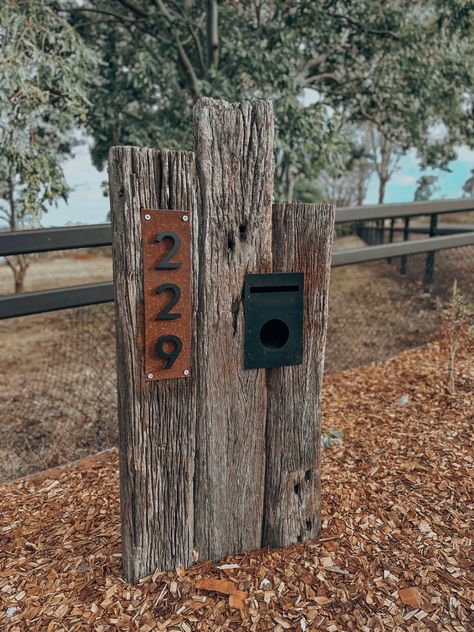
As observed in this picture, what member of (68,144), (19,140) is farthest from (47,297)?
(68,144)

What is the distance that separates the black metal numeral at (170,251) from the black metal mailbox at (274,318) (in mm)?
257

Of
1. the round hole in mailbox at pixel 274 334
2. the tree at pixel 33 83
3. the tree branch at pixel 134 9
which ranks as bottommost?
the round hole in mailbox at pixel 274 334

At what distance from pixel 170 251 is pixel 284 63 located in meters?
4.39

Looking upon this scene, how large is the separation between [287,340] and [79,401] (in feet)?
9.06

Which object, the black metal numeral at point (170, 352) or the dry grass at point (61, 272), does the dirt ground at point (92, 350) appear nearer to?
the black metal numeral at point (170, 352)

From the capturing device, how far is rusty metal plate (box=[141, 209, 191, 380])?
150 centimetres

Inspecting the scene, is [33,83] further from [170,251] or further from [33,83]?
[170,251]

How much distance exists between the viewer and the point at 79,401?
4.03 metres

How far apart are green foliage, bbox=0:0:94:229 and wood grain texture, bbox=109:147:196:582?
3.07m

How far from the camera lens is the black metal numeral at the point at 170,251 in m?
1.50

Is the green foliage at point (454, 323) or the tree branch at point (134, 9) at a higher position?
the tree branch at point (134, 9)

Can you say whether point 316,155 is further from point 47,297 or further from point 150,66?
point 47,297

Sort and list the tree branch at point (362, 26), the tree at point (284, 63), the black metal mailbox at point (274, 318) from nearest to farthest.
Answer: the black metal mailbox at point (274, 318) → the tree at point (284, 63) → the tree branch at point (362, 26)

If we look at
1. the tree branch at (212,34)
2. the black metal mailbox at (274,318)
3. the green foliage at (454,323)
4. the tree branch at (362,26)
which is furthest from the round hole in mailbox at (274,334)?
the tree branch at (362,26)
